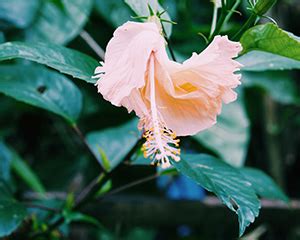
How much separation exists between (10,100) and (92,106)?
195mm

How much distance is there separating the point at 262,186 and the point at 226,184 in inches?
11.0

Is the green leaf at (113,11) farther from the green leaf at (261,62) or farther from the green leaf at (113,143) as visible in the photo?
the green leaf at (261,62)

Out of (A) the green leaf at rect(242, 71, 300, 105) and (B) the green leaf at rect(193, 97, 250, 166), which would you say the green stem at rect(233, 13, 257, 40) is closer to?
(B) the green leaf at rect(193, 97, 250, 166)

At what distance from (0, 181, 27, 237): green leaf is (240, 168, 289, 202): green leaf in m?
0.36

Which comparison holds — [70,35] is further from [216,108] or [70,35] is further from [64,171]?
[216,108]

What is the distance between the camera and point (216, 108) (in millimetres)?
559

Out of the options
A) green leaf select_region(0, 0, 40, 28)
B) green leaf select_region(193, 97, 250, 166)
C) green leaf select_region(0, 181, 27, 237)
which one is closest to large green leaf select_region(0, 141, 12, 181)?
green leaf select_region(0, 181, 27, 237)

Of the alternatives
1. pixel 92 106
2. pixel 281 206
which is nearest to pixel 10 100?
pixel 92 106

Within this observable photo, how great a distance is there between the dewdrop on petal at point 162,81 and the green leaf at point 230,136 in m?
0.47


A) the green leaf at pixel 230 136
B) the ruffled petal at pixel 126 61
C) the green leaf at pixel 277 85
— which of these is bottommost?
the green leaf at pixel 277 85

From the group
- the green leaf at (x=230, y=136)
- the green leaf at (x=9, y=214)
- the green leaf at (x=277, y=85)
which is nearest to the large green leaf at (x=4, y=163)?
the green leaf at (x=9, y=214)

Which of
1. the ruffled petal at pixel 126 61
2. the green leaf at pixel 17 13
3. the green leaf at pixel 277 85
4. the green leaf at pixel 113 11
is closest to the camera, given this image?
the ruffled petal at pixel 126 61

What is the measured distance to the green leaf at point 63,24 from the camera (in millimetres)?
1089

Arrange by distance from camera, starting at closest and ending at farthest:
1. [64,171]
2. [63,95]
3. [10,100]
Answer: [63,95], [10,100], [64,171]
